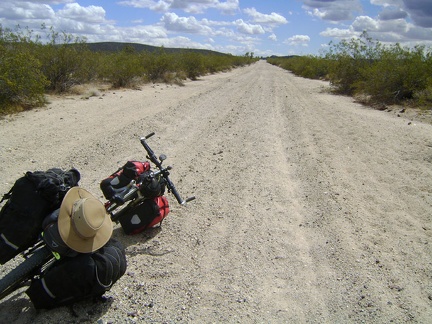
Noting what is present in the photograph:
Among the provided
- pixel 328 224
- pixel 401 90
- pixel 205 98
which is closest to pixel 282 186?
pixel 328 224

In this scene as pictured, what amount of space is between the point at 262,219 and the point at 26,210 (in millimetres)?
2879

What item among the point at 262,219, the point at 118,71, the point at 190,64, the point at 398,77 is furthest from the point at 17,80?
the point at 190,64

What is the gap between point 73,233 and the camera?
2.74 metres

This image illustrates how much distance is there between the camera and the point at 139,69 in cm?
→ 2041

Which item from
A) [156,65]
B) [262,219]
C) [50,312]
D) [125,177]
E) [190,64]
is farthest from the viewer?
[190,64]

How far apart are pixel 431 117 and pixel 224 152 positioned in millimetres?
7567

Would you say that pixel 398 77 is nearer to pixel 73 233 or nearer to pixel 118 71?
pixel 118 71

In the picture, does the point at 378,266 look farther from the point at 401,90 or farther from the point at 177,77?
the point at 177,77

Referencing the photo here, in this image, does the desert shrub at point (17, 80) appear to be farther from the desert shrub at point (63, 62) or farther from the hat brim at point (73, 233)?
the hat brim at point (73, 233)

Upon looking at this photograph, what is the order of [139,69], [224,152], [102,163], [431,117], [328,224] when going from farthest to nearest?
[139,69] < [431,117] < [224,152] < [102,163] < [328,224]

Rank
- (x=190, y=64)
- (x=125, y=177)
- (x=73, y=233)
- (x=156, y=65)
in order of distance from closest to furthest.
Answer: (x=73, y=233) → (x=125, y=177) → (x=156, y=65) → (x=190, y=64)

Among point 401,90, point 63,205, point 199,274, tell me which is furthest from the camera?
point 401,90

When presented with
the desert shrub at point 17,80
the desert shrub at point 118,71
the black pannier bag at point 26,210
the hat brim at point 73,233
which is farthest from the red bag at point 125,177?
the desert shrub at point 118,71

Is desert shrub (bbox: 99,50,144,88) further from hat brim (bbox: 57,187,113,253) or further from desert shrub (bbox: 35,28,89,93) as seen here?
hat brim (bbox: 57,187,113,253)
